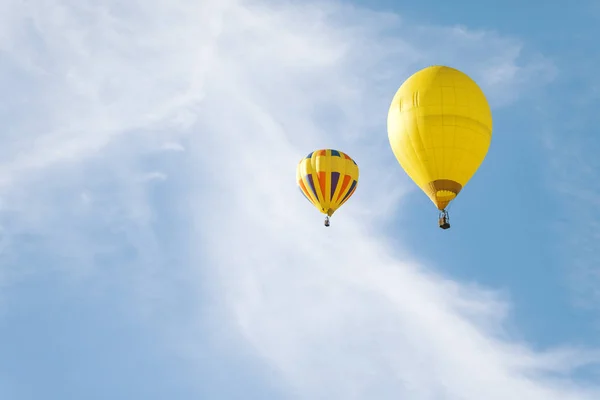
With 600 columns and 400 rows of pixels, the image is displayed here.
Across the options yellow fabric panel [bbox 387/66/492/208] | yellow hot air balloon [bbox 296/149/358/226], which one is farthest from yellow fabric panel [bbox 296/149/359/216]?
yellow fabric panel [bbox 387/66/492/208]

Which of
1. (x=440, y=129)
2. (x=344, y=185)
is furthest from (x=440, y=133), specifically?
(x=344, y=185)

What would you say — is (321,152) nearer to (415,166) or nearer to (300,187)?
(300,187)

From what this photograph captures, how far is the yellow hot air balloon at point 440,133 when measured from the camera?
63.7 meters

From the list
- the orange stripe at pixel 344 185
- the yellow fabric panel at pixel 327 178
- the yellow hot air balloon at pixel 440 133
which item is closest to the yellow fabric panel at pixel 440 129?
the yellow hot air balloon at pixel 440 133

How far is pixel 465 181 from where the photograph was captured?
64.5 metres

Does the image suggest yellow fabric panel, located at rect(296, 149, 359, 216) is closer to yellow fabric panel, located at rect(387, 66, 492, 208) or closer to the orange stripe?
the orange stripe

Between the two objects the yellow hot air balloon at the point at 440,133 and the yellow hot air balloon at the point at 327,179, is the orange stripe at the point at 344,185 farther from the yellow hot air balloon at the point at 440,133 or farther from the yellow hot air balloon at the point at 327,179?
the yellow hot air balloon at the point at 440,133

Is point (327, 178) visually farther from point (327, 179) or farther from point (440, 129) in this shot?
point (440, 129)

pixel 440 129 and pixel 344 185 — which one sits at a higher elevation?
pixel 344 185

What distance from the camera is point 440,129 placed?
63719 mm

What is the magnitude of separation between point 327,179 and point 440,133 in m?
16.4

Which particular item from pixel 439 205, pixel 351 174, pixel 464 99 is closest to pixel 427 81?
pixel 464 99

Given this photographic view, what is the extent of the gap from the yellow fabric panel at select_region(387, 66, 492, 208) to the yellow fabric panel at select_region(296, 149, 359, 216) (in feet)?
44.0

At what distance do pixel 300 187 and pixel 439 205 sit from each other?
1786 centimetres
